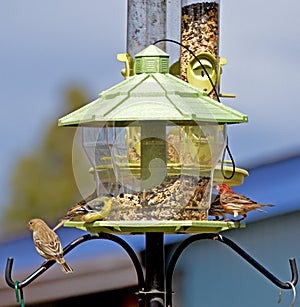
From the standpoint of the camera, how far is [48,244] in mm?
4496

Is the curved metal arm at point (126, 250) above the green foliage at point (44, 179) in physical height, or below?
above

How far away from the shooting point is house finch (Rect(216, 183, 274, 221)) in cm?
410

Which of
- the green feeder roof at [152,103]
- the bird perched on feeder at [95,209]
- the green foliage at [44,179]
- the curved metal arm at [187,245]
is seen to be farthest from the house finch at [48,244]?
the green foliage at [44,179]

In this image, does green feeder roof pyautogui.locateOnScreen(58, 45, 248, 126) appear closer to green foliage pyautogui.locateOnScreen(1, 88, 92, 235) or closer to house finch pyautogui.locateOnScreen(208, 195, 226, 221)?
house finch pyautogui.locateOnScreen(208, 195, 226, 221)

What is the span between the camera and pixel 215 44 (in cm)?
495

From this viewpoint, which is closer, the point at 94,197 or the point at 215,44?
the point at 94,197

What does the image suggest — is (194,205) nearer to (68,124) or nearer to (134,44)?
(68,124)

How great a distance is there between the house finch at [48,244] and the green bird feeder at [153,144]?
40 cm

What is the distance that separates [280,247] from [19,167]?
13130 mm

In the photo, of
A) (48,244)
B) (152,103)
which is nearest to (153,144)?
(152,103)

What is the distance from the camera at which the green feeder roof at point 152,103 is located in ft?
12.2

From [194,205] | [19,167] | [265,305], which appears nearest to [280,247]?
[265,305]

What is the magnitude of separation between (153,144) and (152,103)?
0.18 metres

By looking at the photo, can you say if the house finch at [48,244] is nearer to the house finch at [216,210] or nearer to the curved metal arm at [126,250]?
the curved metal arm at [126,250]
